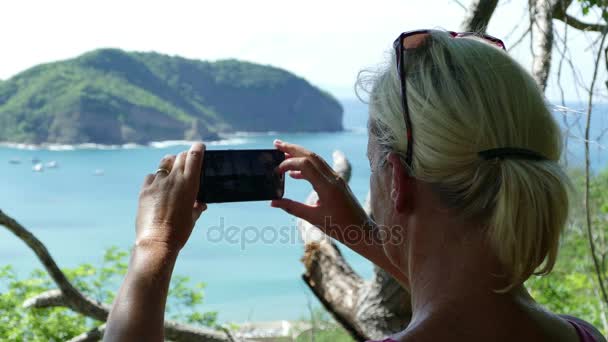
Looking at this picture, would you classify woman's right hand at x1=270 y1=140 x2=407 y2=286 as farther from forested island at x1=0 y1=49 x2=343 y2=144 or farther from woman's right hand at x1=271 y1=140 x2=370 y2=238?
forested island at x1=0 y1=49 x2=343 y2=144

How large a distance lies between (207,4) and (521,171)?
47818 mm

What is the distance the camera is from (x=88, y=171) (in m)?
32.8

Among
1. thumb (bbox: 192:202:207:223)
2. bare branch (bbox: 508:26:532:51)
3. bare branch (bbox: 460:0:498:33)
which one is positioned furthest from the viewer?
bare branch (bbox: 508:26:532:51)

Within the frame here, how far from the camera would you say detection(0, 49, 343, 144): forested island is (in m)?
26.7

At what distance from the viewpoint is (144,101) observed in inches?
1064

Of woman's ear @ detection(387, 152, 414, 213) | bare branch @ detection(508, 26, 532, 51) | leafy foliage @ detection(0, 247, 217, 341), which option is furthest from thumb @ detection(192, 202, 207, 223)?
leafy foliage @ detection(0, 247, 217, 341)

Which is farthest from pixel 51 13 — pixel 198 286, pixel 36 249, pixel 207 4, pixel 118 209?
pixel 36 249

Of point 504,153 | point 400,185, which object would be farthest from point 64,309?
point 504,153

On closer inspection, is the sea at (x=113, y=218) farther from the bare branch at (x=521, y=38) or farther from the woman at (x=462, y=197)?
the woman at (x=462, y=197)

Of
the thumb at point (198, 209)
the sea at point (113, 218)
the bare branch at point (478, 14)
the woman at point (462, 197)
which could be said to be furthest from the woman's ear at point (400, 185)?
the sea at point (113, 218)

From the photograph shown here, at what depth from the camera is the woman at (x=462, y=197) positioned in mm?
783

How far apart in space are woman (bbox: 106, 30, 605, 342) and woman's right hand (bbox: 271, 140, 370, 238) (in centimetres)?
44

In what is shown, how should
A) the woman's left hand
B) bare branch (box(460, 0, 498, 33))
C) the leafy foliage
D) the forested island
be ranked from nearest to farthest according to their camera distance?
the woman's left hand < bare branch (box(460, 0, 498, 33)) < the leafy foliage < the forested island

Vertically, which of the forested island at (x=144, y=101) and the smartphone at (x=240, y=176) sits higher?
the smartphone at (x=240, y=176)
